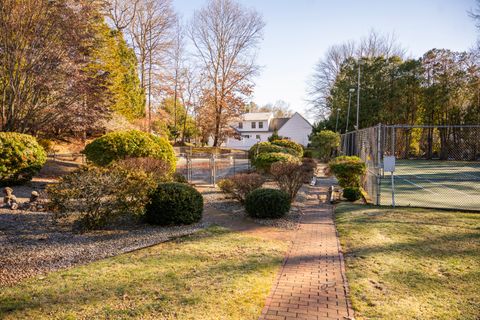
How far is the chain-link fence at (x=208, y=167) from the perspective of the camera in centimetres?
1492

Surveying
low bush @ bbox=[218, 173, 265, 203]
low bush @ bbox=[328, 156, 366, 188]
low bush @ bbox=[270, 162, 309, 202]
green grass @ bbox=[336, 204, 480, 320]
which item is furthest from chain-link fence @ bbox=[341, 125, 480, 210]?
low bush @ bbox=[218, 173, 265, 203]

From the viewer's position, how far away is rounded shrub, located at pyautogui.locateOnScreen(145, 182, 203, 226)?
23.2 feet

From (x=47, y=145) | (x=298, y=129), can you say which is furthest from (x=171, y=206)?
(x=298, y=129)

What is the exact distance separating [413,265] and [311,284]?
191 centimetres

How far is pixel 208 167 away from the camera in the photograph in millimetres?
21641

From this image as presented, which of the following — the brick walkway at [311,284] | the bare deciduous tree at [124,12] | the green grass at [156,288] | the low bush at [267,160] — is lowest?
the brick walkway at [311,284]

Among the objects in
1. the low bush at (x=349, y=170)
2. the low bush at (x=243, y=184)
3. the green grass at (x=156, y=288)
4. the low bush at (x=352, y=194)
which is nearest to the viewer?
the green grass at (x=156, y=288)

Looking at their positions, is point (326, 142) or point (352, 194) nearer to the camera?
point (352, 194)

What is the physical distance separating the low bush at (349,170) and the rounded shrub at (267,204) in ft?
16.4

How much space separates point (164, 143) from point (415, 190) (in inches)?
447

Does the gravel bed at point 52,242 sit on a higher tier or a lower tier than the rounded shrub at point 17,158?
lower

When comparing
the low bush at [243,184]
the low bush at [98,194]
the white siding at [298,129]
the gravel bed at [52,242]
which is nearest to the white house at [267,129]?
the white siding at [298,129]

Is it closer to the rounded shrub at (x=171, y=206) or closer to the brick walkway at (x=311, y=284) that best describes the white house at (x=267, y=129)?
the rounded shrub at (x=171, y=206)

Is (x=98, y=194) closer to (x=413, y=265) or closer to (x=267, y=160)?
(x=413, y=265)
